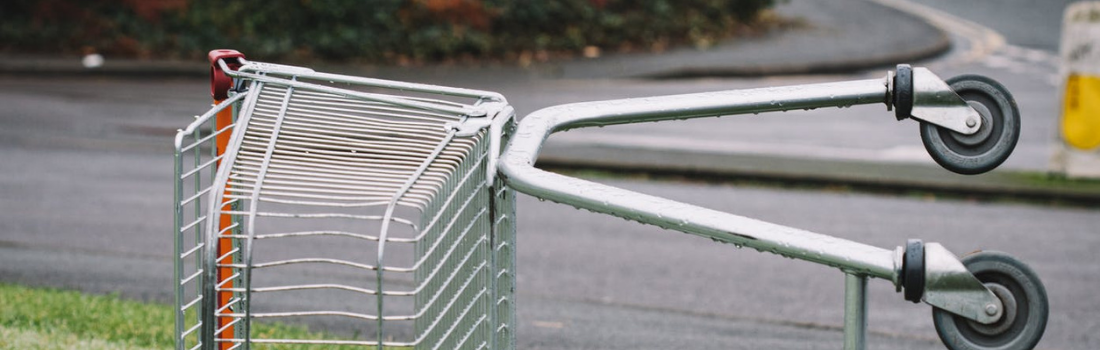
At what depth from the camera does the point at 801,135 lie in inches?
566

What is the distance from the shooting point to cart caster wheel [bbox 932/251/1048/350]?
6.91 feet

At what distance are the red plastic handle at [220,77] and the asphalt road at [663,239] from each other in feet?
9.52

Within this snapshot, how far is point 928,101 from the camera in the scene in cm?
263

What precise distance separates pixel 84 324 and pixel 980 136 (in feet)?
13.0

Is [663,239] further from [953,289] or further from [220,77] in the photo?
[953,289]

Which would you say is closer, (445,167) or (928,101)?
(928,101)

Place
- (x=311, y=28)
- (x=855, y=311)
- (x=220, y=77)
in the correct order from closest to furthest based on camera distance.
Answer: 1. (x=855, y=311)
2. (x=220, y=77)
3. (x=311, y=28)

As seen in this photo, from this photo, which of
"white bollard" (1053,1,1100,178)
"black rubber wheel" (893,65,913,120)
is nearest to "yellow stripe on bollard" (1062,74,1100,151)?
"white bollard" (1053,1,1100,178)

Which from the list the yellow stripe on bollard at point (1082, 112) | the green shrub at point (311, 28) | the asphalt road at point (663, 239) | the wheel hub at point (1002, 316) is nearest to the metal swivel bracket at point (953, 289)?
the wheel hub at point (1002, 316)

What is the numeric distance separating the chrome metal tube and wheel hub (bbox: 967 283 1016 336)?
149 mm

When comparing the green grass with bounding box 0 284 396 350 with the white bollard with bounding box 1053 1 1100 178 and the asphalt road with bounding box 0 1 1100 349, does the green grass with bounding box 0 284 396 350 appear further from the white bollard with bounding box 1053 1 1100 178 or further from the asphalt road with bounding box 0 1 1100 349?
the white bollard with bounding box 1053 1 1100 178

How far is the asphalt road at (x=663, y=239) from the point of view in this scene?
21.5ft

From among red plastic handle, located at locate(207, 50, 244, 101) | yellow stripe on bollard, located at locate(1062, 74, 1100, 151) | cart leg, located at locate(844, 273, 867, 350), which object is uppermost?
yellow stripe on bollard, located at locate(1062, 74, 1100, 151)

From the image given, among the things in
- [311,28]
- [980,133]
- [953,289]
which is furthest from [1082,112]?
[311,28]
